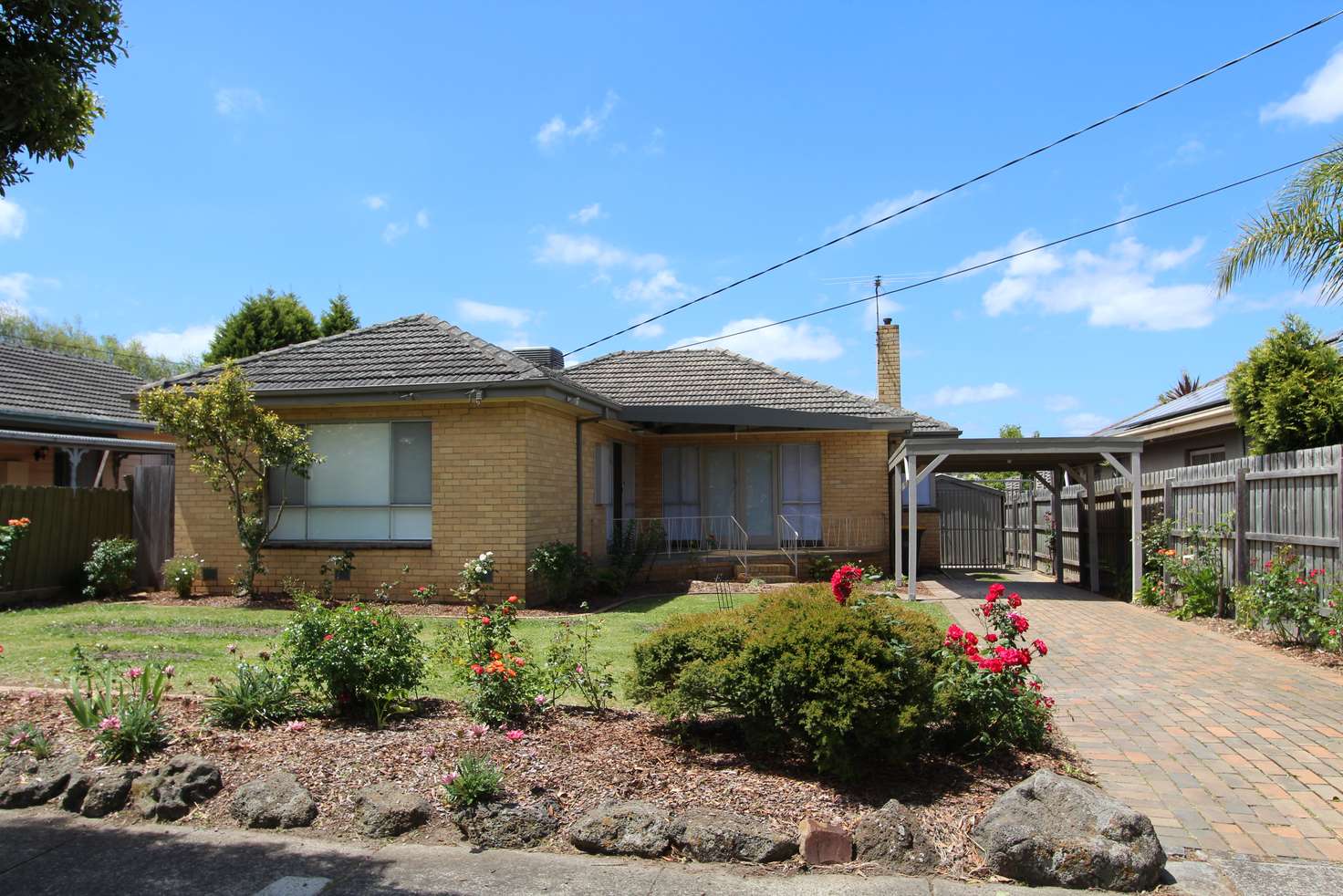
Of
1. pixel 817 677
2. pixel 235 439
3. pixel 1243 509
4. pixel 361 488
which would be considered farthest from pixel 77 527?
pixel 1243 509

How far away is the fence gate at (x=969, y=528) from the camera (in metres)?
23.1

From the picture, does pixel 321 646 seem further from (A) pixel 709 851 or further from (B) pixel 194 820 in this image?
(A) pixel 709 851

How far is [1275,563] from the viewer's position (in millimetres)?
9617

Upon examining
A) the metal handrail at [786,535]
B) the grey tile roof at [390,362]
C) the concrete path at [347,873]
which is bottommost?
the concrete path at [347,873]

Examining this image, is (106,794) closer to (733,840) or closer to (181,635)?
(733,840)

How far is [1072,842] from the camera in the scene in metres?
4.20

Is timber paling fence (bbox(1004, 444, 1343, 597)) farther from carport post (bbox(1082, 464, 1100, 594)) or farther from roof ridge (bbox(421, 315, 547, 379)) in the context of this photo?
roof ridge (bbox(421, 315, 547, 379))

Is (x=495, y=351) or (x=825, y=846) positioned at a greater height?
(x=495, y=351)

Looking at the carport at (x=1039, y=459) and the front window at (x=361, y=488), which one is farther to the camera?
the carport at (x=1039, y=459)

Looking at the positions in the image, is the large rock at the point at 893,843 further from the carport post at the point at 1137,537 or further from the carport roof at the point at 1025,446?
the carport post at the point at 1137,537

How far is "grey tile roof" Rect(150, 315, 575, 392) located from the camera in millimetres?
12609

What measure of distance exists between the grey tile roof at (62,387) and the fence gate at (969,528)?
60.1 feet

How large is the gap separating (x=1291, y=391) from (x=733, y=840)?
9268 millimetres

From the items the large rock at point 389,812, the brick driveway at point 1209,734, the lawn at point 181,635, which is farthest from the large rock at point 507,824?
the brick driveway at point 1209,734
